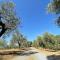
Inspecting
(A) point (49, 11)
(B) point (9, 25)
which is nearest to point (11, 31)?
(B) point (9, 25)

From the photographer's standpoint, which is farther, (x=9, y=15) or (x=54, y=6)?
(x=9, y=15)

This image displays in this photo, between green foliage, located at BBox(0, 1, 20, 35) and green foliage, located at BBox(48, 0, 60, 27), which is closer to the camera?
green foliage, located at BBox(48, 0, 60, 27)

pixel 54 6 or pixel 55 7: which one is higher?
pixel 54 6

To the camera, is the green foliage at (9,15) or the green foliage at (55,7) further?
the green foliage at (9,15)

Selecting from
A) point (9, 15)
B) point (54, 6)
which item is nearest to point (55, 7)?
point (54, 6)

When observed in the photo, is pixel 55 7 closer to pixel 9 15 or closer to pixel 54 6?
pixel 54 6

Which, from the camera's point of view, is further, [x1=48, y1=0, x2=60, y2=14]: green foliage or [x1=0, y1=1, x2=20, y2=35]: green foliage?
[x1=0, y1=1, x2=20, y2=35]: green foliage

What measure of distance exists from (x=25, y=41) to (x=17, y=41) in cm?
668

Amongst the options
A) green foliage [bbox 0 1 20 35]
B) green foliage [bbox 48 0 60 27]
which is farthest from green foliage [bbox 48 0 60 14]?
green foliage [bbox 0 1 20 35]

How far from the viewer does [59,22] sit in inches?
889

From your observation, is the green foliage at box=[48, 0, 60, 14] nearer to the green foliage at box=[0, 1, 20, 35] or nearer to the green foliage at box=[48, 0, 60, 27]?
the green foliage at box=[48, 0, 60, 27]

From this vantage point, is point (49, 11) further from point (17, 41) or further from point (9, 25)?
point (17, 41)

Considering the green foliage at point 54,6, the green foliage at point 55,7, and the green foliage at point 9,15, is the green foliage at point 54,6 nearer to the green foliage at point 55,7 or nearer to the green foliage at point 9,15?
the green foliage at point 55,7

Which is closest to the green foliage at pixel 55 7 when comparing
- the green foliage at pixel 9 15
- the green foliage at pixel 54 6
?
the green foliage at pixel 54 6
